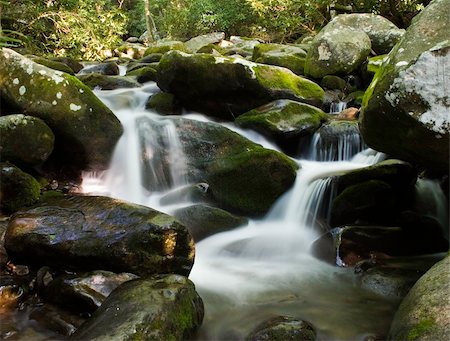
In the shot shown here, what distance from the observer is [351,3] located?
573 inches

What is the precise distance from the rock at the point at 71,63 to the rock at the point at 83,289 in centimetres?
907

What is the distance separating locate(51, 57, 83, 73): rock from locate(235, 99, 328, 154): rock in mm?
6253

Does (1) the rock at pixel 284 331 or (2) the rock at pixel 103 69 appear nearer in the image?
(1) the rock at pixel 284 331

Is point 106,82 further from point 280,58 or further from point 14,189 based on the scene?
point 14,189

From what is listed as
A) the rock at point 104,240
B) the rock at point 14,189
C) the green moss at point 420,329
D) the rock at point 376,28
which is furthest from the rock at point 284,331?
the rock at point 376,28

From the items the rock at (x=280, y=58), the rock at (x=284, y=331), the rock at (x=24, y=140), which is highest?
the rock at (x=280, y=58)

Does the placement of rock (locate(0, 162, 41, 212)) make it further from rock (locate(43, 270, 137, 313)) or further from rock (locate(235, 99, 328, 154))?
rock (locate(235, 99, 328, 154))

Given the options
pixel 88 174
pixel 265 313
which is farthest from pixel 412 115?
pixel 88 174

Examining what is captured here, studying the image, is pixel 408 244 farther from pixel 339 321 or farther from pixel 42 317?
pixel 42 317

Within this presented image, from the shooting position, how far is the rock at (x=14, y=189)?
17.2 feet

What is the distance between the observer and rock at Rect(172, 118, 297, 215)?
631 cm

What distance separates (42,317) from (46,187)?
2865 millimetres

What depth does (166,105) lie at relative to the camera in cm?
873

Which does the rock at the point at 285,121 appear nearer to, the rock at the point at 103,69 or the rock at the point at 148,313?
the rock at the point at 148,313
